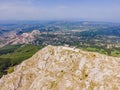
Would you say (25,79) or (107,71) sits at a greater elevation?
(107,71)

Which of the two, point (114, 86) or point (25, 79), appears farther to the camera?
point (25, 79)

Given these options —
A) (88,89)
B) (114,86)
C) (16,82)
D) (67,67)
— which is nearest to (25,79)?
(16,82)

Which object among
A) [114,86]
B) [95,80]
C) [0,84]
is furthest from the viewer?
[0,84]

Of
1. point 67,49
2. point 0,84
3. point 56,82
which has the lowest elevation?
point 0,84

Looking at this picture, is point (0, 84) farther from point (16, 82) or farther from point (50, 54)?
point (50, 54)

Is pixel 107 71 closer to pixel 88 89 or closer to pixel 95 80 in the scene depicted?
pixel 95 80

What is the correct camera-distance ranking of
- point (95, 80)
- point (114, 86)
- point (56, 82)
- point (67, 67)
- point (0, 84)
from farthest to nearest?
point (0, 84) → point (67, 67) → point (56, 82) → point (95, 80) → point (114, 86)

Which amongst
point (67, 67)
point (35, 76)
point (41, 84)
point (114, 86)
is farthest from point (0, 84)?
point (114, 86)
